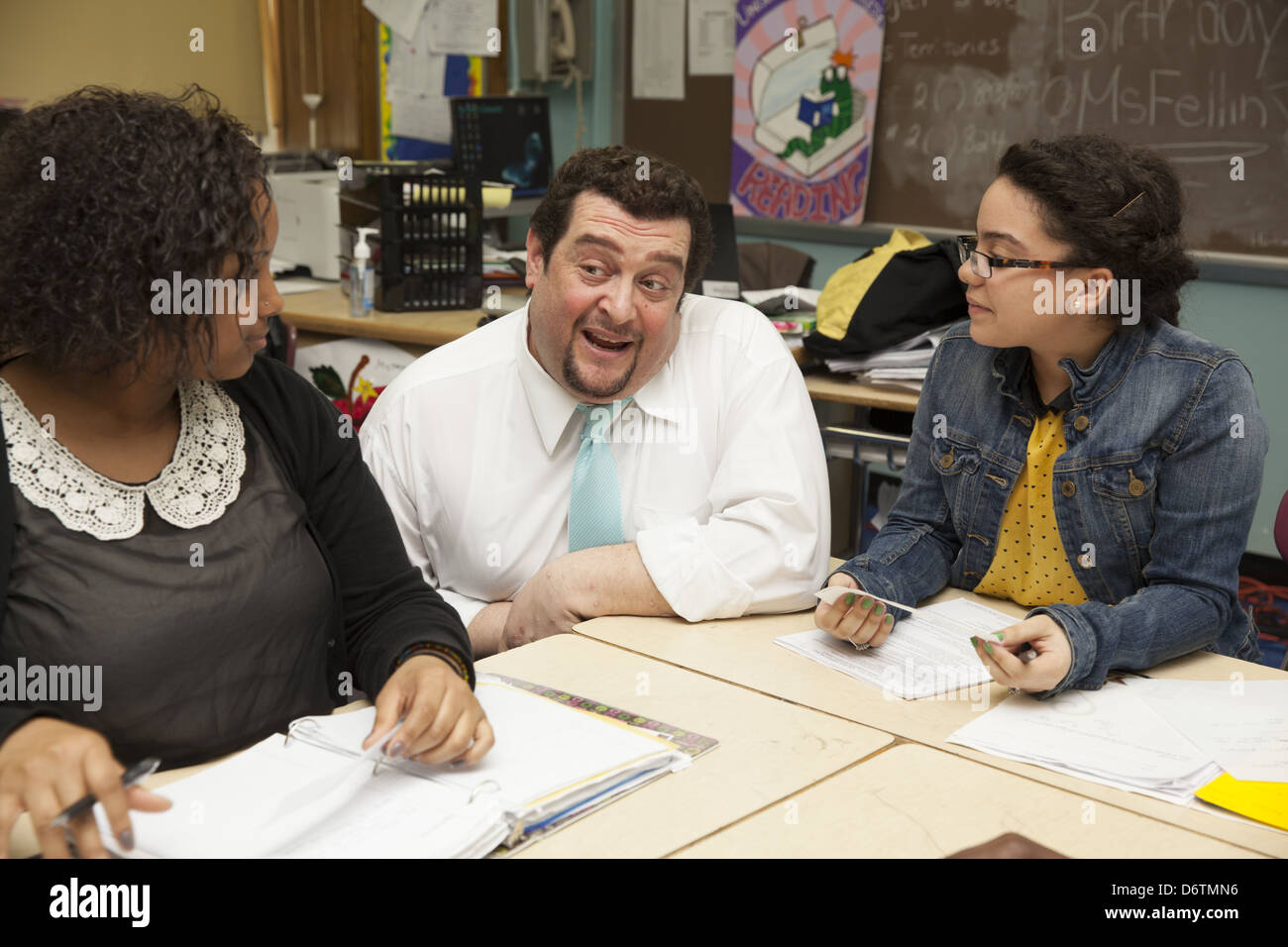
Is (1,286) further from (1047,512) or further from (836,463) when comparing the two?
(836,463)

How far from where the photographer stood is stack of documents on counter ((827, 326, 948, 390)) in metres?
2.97

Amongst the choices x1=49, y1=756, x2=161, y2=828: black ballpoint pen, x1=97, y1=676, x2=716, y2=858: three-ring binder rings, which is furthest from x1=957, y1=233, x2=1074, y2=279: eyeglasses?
x1=49, y1=756, x2=161, y2=828: black ballpoint pen

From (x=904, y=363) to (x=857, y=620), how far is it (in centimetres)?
148

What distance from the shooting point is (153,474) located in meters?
1.33

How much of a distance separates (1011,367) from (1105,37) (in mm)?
2260

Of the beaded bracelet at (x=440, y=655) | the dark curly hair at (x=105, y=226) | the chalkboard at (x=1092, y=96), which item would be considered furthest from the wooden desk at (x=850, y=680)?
the chalkboard at (x=1092, y=96)

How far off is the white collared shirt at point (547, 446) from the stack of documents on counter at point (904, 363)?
3.14 feet

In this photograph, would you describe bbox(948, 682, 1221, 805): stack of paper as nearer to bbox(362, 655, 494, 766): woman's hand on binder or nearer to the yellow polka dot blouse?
the yellow polka dot blouse

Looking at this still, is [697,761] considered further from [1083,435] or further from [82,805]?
[1083,435]

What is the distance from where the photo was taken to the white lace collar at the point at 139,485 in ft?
4.09

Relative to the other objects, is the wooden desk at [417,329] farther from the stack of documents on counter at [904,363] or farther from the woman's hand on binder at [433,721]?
the woman's hand on binder at [433,721]

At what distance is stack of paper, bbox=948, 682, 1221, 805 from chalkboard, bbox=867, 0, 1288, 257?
7.84 feet

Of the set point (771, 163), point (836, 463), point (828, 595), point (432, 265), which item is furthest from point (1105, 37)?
point (828, 595)

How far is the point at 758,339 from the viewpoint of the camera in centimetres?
207
